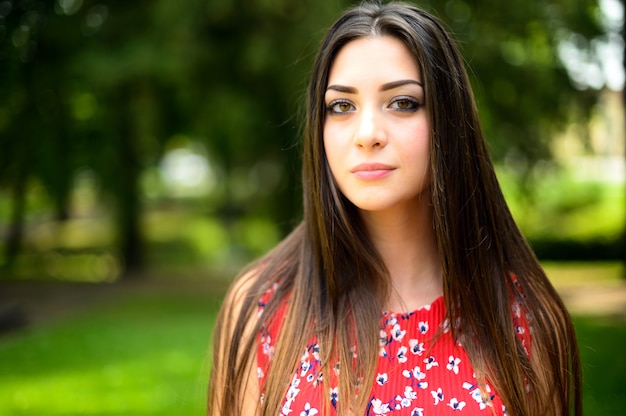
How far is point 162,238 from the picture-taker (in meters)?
22.7

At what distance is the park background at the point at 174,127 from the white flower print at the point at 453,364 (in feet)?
12.0

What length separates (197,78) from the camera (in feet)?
32.0

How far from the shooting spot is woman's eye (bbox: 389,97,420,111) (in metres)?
1.96

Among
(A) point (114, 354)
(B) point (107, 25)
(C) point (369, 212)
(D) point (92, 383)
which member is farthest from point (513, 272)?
(B) point (107, 25)

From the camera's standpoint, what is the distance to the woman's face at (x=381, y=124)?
1942 mm

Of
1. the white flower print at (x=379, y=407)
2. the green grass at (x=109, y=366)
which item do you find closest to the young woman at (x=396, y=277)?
the white flower print at (x=379, y=407)

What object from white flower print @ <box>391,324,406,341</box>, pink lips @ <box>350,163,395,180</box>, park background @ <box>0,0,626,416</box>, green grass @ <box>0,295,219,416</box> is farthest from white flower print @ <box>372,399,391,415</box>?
park background @ <box>0,0,626,416</box>

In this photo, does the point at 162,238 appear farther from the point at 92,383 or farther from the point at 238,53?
the point at 92,383

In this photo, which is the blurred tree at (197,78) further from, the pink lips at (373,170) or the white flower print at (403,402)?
the white flower print at (403,402)

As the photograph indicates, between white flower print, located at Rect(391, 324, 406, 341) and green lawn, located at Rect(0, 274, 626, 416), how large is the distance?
7.57 feet

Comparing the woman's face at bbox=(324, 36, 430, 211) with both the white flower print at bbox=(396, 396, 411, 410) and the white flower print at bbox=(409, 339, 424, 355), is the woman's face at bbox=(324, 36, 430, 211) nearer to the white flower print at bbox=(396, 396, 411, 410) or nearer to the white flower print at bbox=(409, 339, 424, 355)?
the white flower print at bbox=(409, 339, 424, 355)

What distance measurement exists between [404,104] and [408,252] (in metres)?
0.48

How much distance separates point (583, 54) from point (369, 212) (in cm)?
1016

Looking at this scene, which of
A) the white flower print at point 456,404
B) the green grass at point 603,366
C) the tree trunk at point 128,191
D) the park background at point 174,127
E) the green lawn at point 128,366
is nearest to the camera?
the white flower print at point 456,404
